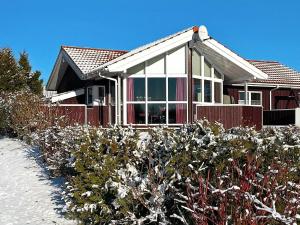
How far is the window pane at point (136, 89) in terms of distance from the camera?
706 inches

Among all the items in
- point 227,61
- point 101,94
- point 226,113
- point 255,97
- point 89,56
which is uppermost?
point 89,56

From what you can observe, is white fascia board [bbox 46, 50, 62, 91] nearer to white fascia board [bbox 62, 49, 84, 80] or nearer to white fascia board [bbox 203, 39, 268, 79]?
white fascia board [bbox 62, 49, 84, 80]

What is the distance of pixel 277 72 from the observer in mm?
28391

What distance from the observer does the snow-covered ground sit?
6184 mm

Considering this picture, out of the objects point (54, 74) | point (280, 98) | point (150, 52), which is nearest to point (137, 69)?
point (150, 52)

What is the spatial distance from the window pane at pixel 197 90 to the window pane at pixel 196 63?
0.39m

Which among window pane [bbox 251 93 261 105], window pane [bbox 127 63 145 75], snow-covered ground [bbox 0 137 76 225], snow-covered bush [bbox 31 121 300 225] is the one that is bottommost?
snow-covered ground [bbox 0 137 76 225]

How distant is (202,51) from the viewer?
745 inches

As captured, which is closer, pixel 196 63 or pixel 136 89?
pixel 136 89

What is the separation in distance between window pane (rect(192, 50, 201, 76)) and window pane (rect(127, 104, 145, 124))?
289 cm

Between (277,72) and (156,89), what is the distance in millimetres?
13394

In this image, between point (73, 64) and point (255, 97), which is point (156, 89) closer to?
point (73, 64)

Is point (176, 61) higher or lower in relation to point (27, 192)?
higher

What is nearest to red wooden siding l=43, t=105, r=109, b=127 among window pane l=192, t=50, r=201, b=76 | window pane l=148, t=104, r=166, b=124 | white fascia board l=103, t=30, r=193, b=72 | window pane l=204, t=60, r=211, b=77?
window pane l=148, t=104, r=166, b=124
